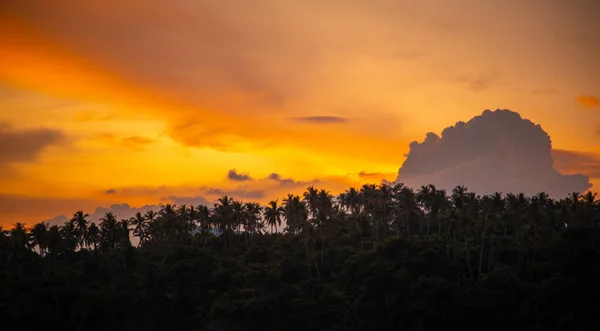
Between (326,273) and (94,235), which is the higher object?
(94,235)

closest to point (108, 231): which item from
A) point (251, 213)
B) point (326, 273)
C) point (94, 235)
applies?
point (94, 235)

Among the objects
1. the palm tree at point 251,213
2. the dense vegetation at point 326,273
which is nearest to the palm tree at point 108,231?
the dense vegetation at point 326,273

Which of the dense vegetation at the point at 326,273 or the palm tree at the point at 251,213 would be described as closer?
the dense vegetation at the point at 326,273

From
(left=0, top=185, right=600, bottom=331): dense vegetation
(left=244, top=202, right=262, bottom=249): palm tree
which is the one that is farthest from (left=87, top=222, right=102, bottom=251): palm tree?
(left=244, top=202, right=262, bottom=249): palm tree

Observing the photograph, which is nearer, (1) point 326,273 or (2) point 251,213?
(1) point 326,273

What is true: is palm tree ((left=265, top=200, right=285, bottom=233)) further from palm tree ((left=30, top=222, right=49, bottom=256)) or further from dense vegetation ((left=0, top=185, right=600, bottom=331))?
palm tree ((left=30, top=222, right=49, bottom=256))

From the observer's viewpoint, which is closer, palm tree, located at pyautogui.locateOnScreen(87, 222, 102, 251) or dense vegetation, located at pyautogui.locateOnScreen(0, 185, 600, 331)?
dense vegetation, located at pyautogui.locateOnScreen(0, 185, 600, 331)

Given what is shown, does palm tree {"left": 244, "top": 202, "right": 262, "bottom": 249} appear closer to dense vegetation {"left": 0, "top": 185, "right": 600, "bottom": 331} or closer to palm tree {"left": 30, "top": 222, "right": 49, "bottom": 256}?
dense vegetation {"left": 0, "top": 185, "right": 600, "bottom": 331}

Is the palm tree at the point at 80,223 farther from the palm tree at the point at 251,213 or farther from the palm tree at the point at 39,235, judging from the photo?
the palm tree at the point at 251,213

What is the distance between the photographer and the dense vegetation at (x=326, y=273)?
440 ft

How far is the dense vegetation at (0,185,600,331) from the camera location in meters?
134

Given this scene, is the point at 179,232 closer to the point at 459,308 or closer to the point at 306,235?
the point at 306,235

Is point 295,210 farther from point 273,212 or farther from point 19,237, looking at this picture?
point 19,237

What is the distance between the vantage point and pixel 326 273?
165 meters
